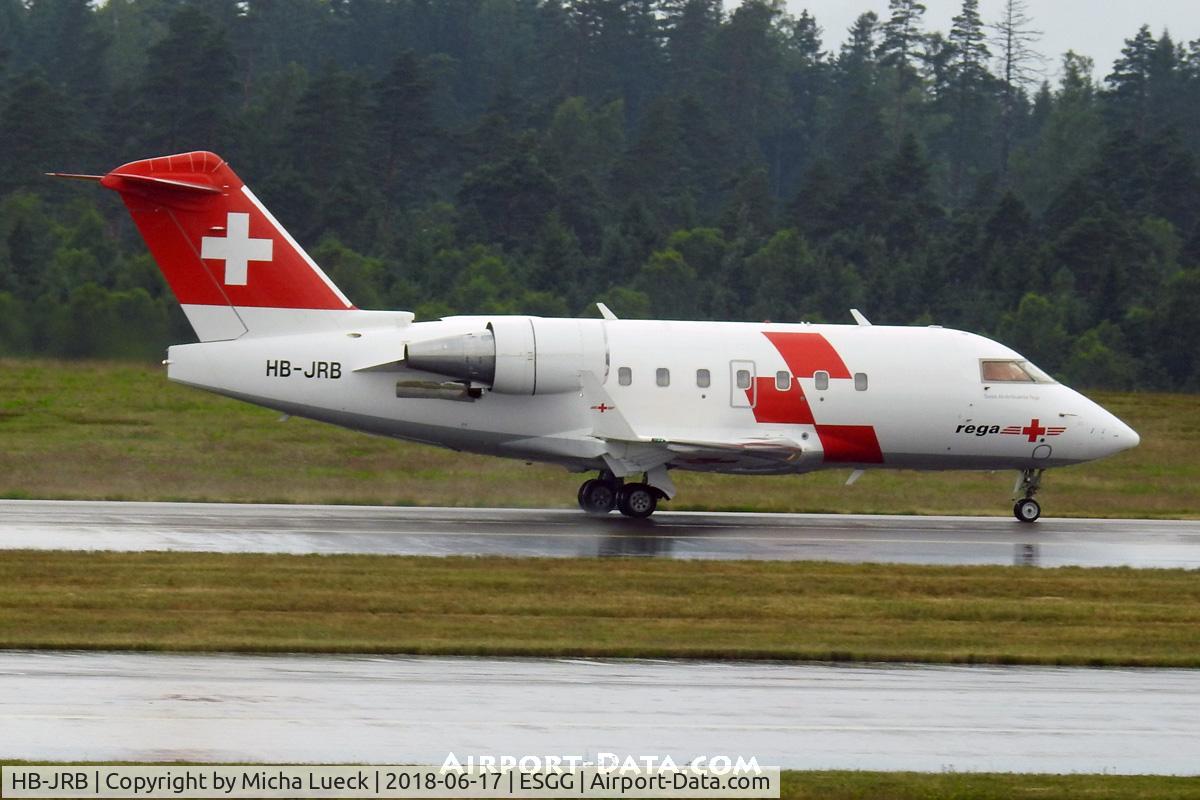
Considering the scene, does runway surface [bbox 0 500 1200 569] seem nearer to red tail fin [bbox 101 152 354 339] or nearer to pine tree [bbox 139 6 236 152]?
red tail fin [bbox 101 152 354 339]

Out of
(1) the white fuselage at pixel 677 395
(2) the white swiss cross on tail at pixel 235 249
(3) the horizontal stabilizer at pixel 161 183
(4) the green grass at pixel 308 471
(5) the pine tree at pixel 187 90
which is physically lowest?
(4) the green grass at pixel 308 471

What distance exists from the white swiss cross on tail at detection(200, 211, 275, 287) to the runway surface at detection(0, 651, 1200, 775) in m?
13.1

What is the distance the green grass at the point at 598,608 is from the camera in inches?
687

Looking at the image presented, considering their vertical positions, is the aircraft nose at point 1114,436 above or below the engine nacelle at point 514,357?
below

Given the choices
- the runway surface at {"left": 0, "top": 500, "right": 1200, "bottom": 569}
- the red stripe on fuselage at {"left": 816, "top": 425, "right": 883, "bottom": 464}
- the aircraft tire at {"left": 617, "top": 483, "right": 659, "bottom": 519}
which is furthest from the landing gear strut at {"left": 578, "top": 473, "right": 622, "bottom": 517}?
the red stripe on fuselage at {"left": 816, "top": 425, "right": 883, "bottom": 464}

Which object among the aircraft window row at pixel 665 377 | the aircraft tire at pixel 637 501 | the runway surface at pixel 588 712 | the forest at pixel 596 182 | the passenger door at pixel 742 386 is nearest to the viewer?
the runway surface at pixel 588 712

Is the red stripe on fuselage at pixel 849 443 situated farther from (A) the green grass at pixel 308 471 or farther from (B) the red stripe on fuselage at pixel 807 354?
(A) the green grass at pixel 308 471

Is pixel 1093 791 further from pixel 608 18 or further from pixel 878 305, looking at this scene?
pixel 608 18

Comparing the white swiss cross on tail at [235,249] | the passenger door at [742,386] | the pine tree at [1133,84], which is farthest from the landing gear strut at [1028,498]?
the pine tree at [1133,84]

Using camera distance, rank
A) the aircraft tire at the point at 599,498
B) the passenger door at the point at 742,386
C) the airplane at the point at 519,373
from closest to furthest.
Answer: the airplane at the point at 519,373, the passenger door at the point at 742,386, the aircraft tire at the point at 599,498

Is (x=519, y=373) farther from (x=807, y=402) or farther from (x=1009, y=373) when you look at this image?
(x=1009, y=373)

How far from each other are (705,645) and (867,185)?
73123 mm

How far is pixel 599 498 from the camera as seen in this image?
2984 cm

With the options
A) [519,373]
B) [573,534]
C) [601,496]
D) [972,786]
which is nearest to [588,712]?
[972,786]
